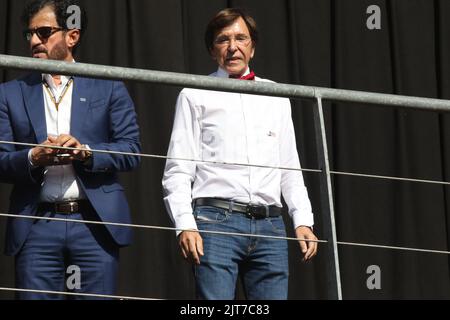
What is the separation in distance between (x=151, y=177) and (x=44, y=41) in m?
1.26

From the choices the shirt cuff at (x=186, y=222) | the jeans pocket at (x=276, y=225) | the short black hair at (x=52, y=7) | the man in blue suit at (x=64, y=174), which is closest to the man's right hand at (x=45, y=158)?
the man in blue suit at (x=64, y=174)

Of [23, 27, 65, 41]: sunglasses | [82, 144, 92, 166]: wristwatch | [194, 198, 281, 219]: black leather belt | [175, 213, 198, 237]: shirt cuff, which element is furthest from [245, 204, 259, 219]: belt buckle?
[23, 27, 65, 41]: sunglasses

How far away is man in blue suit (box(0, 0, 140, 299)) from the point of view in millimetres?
3158

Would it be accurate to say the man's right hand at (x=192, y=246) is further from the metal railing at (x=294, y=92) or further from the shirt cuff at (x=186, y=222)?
the metal railing at (x=294, y=92)

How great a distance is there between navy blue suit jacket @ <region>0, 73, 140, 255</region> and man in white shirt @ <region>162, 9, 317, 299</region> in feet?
0.43

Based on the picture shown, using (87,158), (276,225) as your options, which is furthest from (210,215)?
(87,158)

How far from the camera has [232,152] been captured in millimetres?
3285

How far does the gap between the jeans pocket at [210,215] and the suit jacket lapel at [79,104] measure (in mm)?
373

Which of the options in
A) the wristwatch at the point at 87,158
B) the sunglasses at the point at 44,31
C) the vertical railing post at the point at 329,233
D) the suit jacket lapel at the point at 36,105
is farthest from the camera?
the sunglasses at the point at 44,31

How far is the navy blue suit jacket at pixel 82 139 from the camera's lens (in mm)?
3188

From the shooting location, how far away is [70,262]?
319 centimetres

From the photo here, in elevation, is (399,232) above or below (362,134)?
below

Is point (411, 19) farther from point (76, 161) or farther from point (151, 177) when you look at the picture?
point (76, 161)

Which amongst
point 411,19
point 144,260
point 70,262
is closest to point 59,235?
point 70,262
